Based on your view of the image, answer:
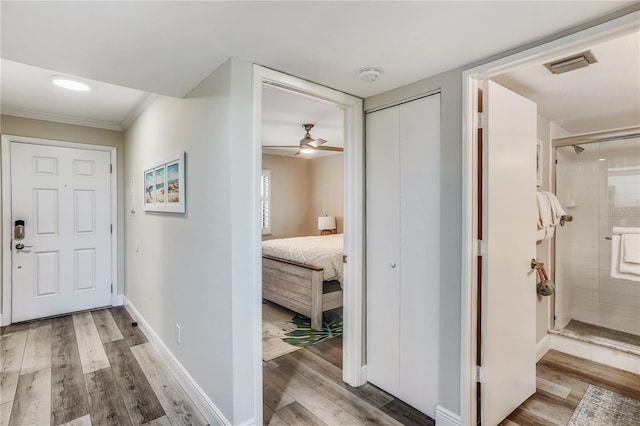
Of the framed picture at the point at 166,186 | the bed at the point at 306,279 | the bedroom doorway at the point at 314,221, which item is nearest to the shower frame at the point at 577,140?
the bedroom doorway at the point at 314,221

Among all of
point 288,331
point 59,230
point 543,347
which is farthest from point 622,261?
point 59,230

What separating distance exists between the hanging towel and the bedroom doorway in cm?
217

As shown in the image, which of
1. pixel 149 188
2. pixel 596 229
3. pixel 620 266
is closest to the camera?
pixel 620 266

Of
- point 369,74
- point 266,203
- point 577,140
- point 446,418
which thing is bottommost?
point 446,418

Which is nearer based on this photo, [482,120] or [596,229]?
[482,120]

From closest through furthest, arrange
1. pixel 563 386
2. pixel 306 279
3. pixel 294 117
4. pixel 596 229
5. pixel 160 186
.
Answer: pixel 563 386 → pixel 160 186 → pixel 596 229 → pixel 294 117 → pixel 306 279

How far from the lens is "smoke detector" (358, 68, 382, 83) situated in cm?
184

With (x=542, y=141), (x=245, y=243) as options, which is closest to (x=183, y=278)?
(x=245, y=243)

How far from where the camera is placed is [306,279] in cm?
352

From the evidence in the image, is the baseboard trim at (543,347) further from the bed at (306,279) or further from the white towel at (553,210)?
the bed at (306,279)

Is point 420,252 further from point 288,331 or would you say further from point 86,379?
point 86,379

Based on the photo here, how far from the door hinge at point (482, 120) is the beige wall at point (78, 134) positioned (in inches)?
164

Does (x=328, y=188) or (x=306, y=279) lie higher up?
(x=328, y=188)

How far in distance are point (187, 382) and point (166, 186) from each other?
149 cm
